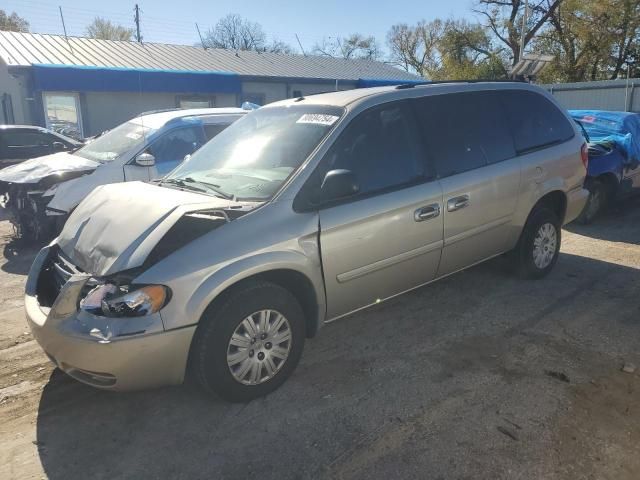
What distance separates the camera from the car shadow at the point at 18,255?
6191 millimetres

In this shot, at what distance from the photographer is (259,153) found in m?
3.81

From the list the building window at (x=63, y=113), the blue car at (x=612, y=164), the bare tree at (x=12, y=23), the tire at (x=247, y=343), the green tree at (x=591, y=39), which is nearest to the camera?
the tire at (x=247, y=343)

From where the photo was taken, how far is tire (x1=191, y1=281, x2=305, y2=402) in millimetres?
2973

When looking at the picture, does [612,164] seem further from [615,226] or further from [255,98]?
[255,98]

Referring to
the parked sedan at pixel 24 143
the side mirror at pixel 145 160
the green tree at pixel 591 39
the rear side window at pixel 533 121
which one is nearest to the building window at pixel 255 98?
the parked sedan at pixel 24 143

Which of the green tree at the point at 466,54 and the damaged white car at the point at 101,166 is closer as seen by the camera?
the damaged white car at the point at 101,166

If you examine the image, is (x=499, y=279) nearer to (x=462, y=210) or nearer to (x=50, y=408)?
(x=462, y=210)

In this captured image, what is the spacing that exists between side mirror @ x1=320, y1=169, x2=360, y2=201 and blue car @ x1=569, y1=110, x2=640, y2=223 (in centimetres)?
555

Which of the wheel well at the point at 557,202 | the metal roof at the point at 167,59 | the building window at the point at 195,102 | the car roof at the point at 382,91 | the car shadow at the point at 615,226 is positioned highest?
the metal roof at the point at 167,59

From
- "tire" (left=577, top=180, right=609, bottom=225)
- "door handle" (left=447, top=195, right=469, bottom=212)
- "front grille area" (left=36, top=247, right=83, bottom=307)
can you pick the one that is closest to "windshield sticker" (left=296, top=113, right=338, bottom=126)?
"door handle" (left=447, top=195, right=469, bottom=212)

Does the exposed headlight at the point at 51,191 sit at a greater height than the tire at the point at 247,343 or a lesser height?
greater

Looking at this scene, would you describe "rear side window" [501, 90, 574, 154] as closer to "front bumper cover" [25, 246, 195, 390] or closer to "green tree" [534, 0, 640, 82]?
"front bumper cover" [25, 246, 195, 390]

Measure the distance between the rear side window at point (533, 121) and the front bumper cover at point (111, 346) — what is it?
3.54 metres

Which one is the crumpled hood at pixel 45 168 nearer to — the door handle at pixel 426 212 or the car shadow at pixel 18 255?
the car shadow at pixel 18 255
